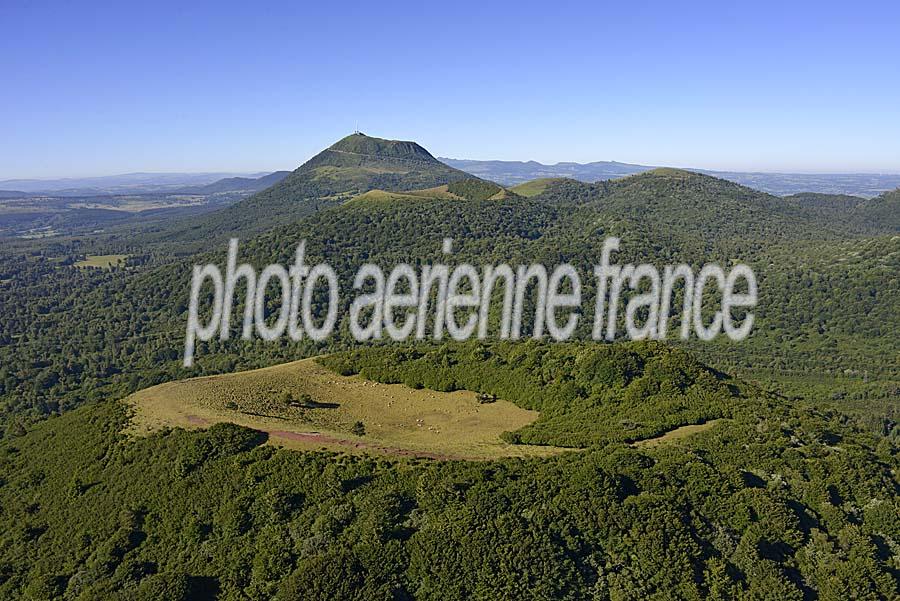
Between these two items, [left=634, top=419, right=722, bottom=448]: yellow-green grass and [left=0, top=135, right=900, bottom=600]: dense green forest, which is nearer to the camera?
[left=0, top=135, right=900, bottom=600]: dense green forest

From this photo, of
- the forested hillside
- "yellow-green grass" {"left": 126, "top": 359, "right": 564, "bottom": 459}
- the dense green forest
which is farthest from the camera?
"yellow-green grass" {"left": 126, "top": 359, "right": 564, "bottom": 459}

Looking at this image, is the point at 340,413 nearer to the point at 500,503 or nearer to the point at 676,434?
the point at 500,503

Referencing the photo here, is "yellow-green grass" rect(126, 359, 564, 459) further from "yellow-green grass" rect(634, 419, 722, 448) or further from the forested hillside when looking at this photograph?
"yellow-green grass" rect(634, 419, 722, 448)

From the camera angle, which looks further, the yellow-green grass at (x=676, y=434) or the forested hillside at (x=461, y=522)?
the yellow-green grass at (x=676, y=434)

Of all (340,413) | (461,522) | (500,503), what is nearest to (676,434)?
(500,503)

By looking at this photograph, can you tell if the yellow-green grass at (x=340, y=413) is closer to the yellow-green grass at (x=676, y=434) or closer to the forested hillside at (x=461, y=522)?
the forested hillside at (x=461, y=522)

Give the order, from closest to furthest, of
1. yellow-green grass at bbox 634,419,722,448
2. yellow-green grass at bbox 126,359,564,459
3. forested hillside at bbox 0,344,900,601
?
forested hillside at bbox 0,344,900,601 → yellow-green grass at bbox 126,359,564,459 → yellow-green grass at bbox 634,419,722,448

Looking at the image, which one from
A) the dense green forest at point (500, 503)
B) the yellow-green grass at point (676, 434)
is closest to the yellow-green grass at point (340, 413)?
the dense green forest at point (500, 503)

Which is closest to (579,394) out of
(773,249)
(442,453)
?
(442,453)

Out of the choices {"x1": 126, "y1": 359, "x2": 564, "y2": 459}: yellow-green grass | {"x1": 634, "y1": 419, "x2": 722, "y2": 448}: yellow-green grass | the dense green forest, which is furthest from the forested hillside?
{"x1": 126, "y1": 359, "x2": 564, "y2": 459}: yellow-green grass
